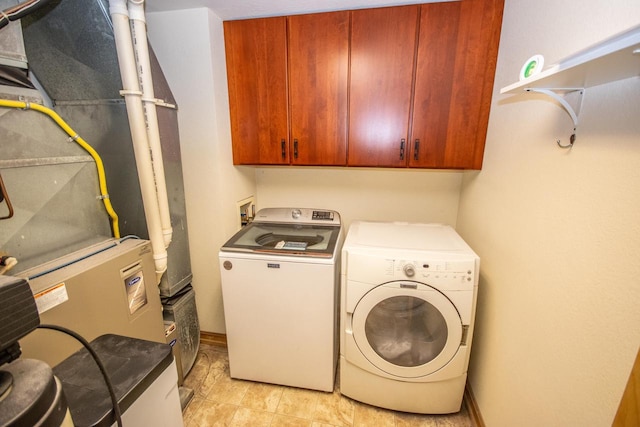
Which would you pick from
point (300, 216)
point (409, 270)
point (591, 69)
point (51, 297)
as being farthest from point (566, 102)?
point (51, 297)

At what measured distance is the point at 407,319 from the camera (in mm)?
1454

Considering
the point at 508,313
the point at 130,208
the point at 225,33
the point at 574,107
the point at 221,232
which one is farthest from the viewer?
the point at 221,232

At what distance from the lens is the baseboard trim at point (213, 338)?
6.98ft

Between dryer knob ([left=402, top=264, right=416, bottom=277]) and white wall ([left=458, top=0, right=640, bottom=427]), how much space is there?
425 mm

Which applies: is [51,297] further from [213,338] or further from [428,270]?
[428,270]

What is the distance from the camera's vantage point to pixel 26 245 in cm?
110

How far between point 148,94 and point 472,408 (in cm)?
241

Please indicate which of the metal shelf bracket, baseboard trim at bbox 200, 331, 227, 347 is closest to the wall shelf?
the metal shelf bracket

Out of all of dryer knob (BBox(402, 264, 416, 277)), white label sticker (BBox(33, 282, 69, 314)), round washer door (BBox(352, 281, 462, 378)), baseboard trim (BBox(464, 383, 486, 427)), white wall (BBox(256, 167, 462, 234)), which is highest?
white wall (BBox(256, 167, 462, 234))

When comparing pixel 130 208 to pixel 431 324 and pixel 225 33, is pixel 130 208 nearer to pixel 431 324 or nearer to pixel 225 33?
pixel 225 33

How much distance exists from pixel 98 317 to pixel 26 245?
397 mm

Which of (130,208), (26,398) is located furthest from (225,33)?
(26,398)

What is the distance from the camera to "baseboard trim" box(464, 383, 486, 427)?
149cm

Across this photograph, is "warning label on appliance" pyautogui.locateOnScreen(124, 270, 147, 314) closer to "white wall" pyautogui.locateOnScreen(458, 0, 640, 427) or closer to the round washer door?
the round washer door
